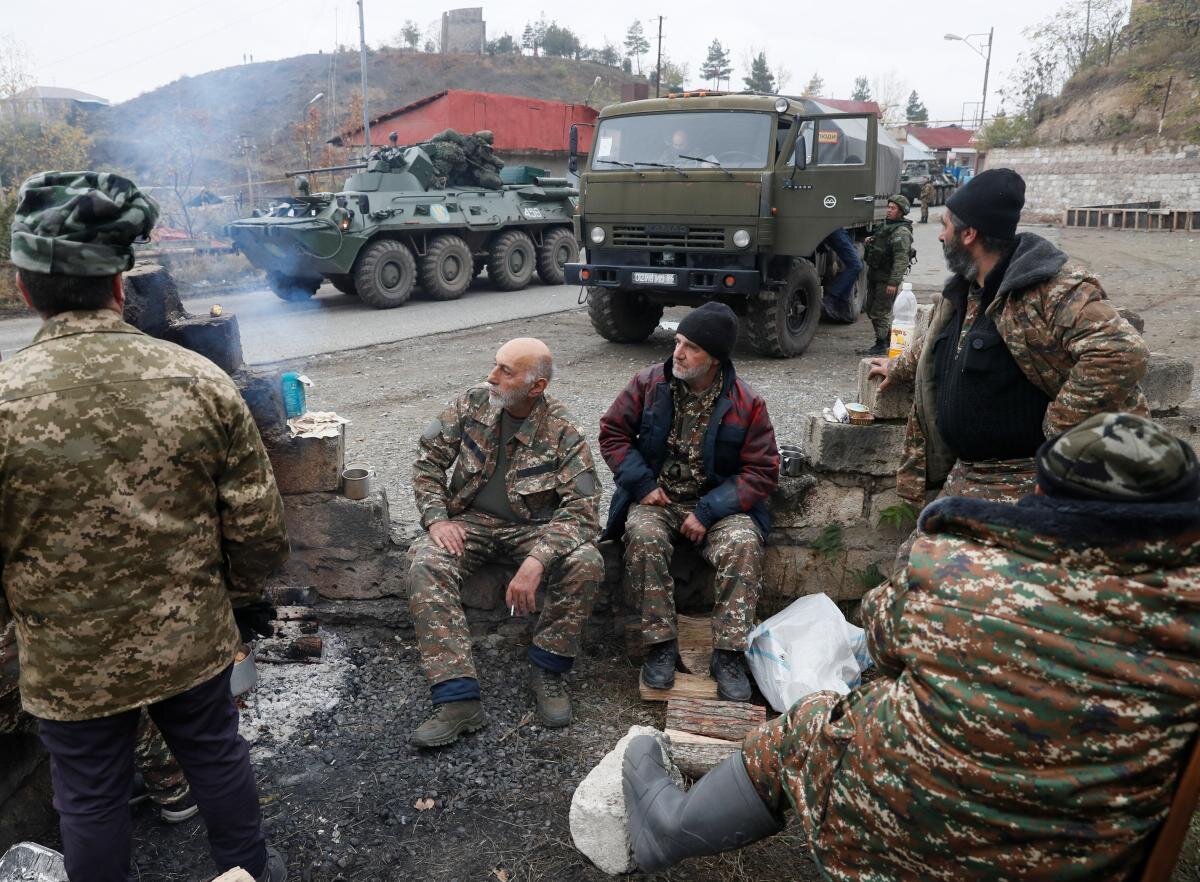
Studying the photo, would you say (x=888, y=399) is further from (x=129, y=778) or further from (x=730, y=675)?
(x=129, y=778)

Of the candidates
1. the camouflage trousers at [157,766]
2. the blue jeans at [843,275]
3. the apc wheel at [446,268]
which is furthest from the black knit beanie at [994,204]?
the apc wheel at [446,268]

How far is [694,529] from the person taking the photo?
3.33 meters

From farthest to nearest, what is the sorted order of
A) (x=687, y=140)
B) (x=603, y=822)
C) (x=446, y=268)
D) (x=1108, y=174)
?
(x=1108, y=174), (x=446, y=268), (x=687, y=140), (x=603, y=822)

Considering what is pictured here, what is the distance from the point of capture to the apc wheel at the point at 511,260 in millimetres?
13961

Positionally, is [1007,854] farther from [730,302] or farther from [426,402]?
[730,302]

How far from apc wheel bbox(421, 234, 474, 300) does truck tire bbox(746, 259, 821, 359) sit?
5948mm

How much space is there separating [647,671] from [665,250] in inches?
218

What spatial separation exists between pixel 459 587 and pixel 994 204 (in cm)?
222

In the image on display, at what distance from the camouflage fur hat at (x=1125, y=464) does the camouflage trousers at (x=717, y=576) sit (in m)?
1.83

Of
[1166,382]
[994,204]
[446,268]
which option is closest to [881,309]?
[1166,382]

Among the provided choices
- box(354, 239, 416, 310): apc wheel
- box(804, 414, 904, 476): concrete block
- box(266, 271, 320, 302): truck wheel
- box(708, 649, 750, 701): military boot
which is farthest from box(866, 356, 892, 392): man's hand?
box(266, 271, 320, 302): truck wheel

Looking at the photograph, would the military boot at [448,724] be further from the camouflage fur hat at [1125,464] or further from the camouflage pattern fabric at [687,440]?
the camouflage fur hat at [1125,464]

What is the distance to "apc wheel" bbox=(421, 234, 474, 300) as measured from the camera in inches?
499

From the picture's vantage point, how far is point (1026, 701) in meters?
1.42
